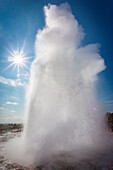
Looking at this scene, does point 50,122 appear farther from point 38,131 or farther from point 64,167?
point 64,167

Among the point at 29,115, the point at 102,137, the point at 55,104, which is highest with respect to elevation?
the point at 55,104

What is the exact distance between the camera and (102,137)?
656 inches

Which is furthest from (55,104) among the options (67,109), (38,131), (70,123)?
(38,131)

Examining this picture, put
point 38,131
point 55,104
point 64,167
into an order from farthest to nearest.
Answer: point 55,104 < point 38,131 < point 64,167

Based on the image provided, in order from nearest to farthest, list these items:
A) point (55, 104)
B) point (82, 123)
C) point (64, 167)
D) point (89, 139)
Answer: point (64, 167) → point (89, 139) → point (82, 123) → point (55, 104)

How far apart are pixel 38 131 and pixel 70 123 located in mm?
5098

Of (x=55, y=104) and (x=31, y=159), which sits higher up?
(x=55, y=104)

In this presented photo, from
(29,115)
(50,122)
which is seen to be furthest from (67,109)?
(29,115)

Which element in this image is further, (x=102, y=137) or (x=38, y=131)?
(x=102, y=137)

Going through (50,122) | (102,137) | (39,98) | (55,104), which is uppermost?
(39,98)

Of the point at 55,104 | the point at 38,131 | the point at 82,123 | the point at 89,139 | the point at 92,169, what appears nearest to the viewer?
the point at 92,169

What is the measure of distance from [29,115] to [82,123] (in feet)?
28.8

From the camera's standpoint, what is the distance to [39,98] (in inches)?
696

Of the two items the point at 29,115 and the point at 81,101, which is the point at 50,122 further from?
the point at 81,101
